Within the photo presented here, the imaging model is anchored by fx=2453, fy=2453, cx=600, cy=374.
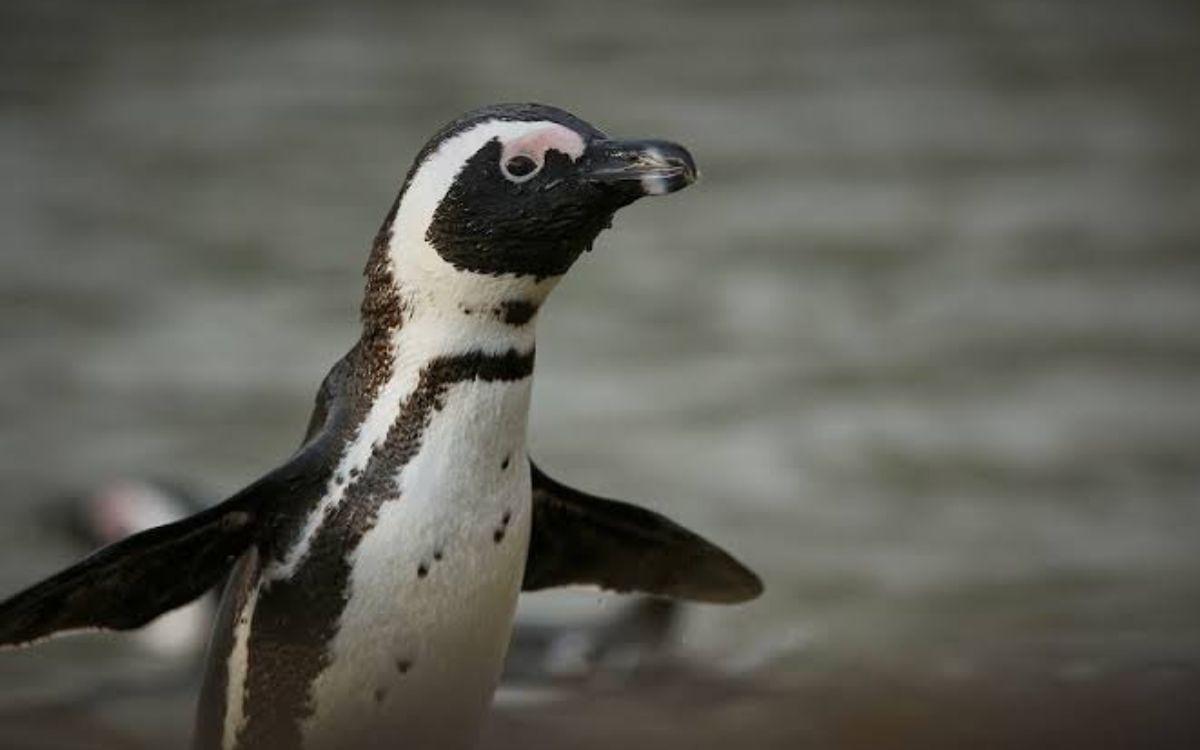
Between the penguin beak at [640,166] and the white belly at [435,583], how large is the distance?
22 cm

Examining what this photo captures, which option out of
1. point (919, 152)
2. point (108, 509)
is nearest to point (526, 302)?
point (108, 509)

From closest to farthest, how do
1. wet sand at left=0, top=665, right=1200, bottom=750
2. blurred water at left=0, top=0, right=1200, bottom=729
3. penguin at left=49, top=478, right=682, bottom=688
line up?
1. wet sand at left=0, top=665, right=1200, bottom=750
2. penguin at left=49, top=478, right=682, bottom=688
3. blurred water at left=0, top=0, right=1200, bottom=729

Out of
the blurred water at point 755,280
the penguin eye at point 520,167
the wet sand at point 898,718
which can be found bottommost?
the wet sand at point 898,718

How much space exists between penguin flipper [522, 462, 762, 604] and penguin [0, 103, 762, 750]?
A: 0.62ft

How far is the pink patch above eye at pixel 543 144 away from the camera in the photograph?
2227mm

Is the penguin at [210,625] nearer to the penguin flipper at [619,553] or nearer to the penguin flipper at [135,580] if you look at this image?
the penguin flipper at [619,553]

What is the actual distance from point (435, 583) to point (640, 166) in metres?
0.43

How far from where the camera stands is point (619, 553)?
2.58 meters

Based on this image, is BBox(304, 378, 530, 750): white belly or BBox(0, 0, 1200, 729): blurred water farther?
BBox(0, 0, 1200, 729): blurred water

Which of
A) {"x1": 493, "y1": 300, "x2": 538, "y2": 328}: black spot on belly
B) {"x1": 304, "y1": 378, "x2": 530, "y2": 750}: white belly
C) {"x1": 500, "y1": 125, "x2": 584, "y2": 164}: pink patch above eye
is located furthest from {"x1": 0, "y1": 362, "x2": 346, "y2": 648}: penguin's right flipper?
{"x1": 500, "y1": 125, "x2": 584, "y2": 164}: pink patch above eye

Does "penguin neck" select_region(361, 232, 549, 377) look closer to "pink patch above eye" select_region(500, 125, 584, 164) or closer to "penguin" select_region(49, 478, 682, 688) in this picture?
"pink patch above eye" select_region(500, 125, 584, 164)

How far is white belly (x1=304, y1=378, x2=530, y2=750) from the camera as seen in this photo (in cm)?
226

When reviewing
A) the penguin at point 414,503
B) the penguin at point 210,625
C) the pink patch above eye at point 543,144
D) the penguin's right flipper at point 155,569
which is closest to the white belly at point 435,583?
the penguin at point 414,503

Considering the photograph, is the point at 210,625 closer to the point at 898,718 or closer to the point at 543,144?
the point at 543,144
